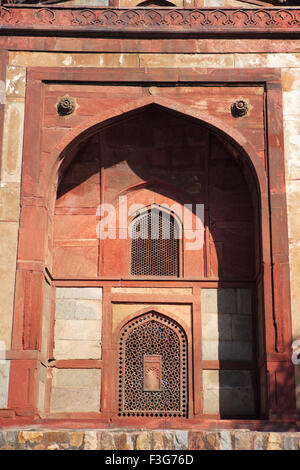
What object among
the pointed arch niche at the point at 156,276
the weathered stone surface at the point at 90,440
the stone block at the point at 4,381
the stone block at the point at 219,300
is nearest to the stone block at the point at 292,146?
the pointed arch niche at the point at 156,276

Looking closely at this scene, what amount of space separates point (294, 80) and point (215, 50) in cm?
128

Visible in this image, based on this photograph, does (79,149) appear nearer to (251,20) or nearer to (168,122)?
(168,122)

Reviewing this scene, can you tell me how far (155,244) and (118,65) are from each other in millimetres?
2807

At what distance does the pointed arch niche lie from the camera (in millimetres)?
11578

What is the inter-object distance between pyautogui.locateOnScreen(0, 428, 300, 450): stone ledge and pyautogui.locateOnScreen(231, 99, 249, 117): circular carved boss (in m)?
4.80

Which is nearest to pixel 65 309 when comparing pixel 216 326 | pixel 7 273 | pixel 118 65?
pixel 7 273

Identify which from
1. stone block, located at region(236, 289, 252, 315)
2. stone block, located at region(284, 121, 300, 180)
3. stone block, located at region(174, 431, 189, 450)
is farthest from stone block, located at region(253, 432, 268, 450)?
stone block, located at region(284, 121, 300, 180)

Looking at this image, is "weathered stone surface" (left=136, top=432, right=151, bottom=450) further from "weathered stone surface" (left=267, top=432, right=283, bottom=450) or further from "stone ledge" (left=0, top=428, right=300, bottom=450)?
"weathered stone surface" (left=267, top=432, right=283, bottom=450)

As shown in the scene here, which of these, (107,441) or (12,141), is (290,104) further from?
(107,441)

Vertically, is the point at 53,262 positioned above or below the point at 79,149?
below

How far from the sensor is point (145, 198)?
13.0 meters

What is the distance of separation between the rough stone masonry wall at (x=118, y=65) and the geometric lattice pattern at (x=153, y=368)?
189 centimetres

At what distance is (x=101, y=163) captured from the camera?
13.0 m
